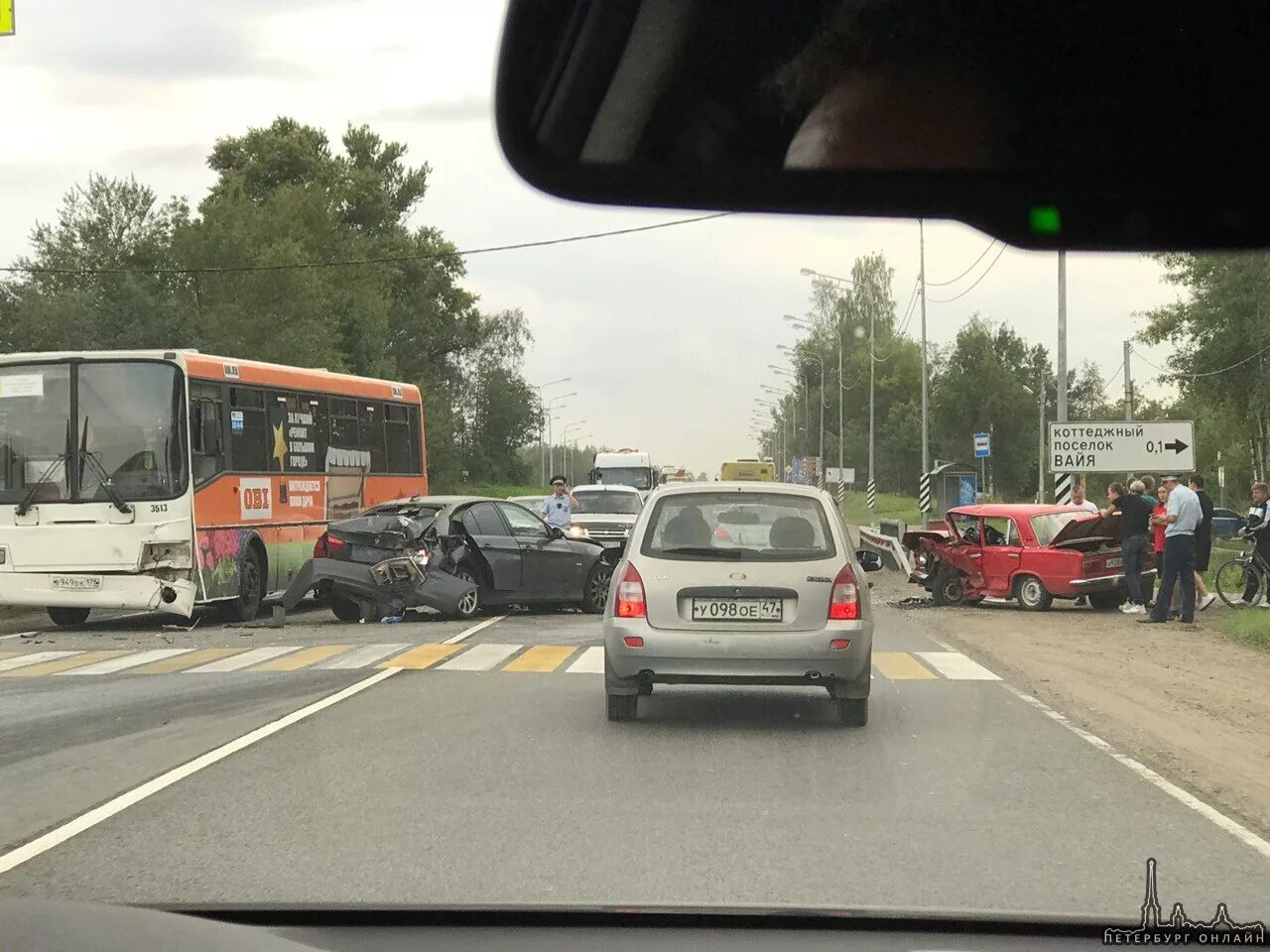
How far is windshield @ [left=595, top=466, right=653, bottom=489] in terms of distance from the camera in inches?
1932

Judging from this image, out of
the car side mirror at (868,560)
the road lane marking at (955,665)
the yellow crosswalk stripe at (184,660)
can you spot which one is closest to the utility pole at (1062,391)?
the road lane marking at (955,665)

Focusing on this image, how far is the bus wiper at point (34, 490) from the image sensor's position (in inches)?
800

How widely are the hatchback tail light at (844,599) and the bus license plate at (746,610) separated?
1.16ft

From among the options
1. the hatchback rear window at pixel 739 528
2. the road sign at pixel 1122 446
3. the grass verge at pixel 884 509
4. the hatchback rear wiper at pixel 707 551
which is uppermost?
the road sign at pixel 1122 446

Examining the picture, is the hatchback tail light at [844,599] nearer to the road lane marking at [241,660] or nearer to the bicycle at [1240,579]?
the road lane marking at [241,660]

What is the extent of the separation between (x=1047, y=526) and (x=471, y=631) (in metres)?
8.63

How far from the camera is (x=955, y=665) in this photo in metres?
15.9

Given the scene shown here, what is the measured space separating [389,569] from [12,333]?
211 ft

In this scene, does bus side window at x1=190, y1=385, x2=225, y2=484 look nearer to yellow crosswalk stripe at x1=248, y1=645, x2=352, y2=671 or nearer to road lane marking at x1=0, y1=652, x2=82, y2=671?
road lane marking at x1=0, y1=652, x2=82, y2=671

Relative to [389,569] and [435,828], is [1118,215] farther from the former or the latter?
[389,569]

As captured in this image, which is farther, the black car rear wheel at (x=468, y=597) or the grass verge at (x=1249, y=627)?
the black car rear wheel at (x=468, y=597)

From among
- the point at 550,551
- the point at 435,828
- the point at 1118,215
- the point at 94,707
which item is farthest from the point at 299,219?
the point at 1118,215

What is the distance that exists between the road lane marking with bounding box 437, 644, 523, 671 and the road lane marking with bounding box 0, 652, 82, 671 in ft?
14.1

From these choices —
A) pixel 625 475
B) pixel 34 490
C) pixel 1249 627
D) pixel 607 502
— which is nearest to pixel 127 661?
pixel 34 490
